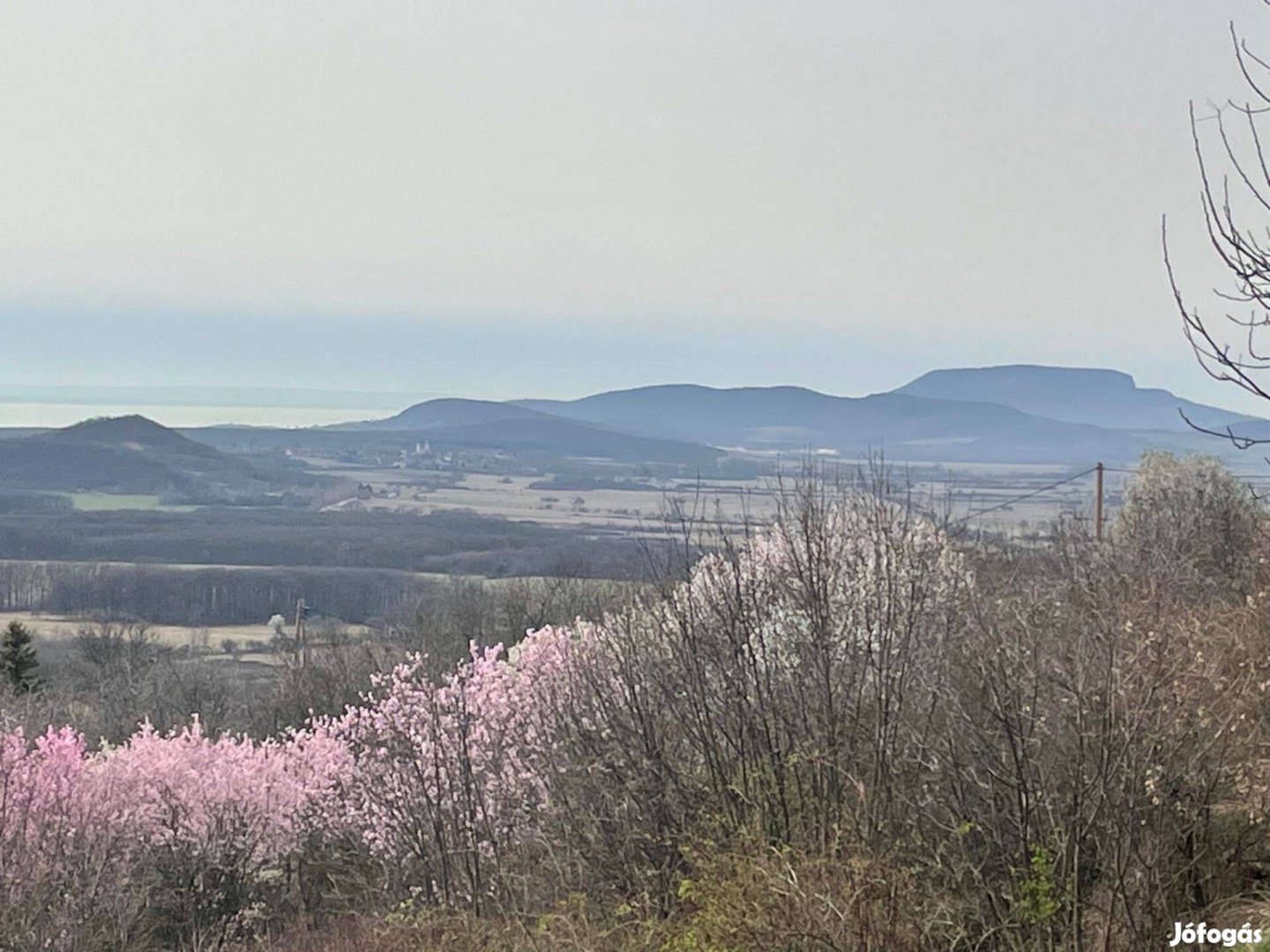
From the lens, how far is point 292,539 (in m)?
127

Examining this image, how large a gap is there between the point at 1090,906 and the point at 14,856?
19.1 metres

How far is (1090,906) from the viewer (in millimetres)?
8523

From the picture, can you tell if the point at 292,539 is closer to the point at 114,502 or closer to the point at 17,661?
the point at 114,502

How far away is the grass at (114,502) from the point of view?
159 m

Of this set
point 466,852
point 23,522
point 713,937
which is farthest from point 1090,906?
point 23,522

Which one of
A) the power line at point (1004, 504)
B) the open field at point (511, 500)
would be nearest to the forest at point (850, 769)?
the power line at point (1004, 504)

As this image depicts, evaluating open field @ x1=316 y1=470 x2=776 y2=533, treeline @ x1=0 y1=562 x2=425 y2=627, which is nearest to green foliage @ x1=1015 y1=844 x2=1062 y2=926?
open field @ x1=316 y1=470 x2=776 y2=533

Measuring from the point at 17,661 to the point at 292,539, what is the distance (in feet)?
249

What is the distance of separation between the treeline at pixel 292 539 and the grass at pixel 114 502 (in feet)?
11.2

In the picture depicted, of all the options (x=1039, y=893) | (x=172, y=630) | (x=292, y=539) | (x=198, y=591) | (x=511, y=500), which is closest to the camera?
(x=1039, y=893)

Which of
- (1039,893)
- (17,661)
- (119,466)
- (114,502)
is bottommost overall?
Result: (17,661)

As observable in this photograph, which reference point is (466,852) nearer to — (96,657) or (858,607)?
(858,607)

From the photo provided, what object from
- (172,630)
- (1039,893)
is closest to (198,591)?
(172,630)

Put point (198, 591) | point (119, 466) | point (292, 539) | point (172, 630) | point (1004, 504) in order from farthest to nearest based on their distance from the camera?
point (119, 466) → point (292, 539) → point (198, 591) → point (172, 630) → point (1004, 504)
